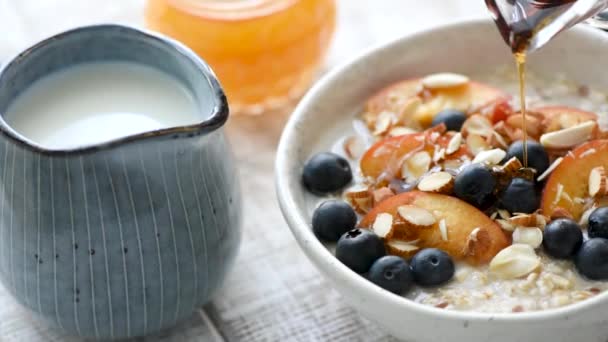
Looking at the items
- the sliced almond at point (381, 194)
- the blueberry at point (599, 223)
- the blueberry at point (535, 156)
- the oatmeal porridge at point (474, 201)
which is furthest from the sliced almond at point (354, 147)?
the blueberry at point (599, 223)

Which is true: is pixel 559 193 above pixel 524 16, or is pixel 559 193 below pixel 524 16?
below

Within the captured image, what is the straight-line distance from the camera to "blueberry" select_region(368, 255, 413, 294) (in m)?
0.99

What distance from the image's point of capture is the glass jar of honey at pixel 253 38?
1374 mm

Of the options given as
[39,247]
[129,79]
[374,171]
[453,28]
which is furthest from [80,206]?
[453,28]

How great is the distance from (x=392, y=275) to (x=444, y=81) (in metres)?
0.37

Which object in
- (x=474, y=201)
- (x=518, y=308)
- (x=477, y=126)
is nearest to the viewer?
(x=518, y=308)

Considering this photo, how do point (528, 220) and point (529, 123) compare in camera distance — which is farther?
point (529, 123)

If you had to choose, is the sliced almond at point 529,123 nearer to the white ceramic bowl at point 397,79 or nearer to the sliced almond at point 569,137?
the sliced almond at point 569,137

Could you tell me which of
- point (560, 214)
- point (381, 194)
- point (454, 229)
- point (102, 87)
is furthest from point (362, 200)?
point (102, 87)

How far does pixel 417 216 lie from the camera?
1043mm

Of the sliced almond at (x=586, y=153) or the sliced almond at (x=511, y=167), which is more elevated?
the sliced almond at (x=586, y=153)

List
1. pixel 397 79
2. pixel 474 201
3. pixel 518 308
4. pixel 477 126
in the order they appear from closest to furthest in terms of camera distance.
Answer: pixel 518 308 < pixel 474 201 < pixel 477 126 < pixel 397 79

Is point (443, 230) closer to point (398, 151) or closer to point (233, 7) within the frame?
point (398, 151)

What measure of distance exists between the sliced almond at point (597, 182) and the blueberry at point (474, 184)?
0.11 meters
